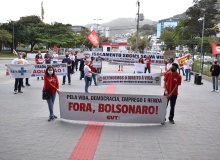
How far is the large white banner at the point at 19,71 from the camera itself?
1116cm

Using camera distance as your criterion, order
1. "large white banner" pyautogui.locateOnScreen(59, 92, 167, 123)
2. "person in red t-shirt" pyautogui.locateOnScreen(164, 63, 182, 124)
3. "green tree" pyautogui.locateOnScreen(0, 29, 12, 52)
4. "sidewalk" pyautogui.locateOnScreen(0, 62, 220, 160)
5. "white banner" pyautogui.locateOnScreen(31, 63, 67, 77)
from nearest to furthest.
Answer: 1. "sidewalk" pyautogui.locateOnScreen(0, 62, 220, 160)
2. "large white banner" pyautogui.locateOnScreen(59, 92, 167, 123)
3. "person in red t-shirt" pyautogui.locateOnScreen(164, 63, 182, 124)
4. "white banner" pyautogui.locateOnScreen(31, 63, 67, 77)
5. "green tree" pyautogui.locateOnScreen(0, 29, 12, 52)

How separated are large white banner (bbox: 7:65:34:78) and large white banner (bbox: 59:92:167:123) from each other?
227 inches

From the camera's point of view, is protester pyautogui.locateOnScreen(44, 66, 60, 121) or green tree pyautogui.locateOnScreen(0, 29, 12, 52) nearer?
A: protester pyautogui.locateOnScreen(44, 66, 60, 121)

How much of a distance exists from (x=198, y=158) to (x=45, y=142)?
11.2ft

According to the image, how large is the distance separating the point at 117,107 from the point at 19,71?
7.12m

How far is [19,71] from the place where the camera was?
11328 mm

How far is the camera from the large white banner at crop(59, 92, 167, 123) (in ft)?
20.3

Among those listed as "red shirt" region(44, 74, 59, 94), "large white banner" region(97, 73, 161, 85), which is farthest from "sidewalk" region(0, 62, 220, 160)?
"large white banner" region(97, 73, 161, 85)

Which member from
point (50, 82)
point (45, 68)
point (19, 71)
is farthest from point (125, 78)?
point (19, 71)

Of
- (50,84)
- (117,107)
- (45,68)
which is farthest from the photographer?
(45,68)

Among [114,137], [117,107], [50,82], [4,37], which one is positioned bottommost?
[114,137]

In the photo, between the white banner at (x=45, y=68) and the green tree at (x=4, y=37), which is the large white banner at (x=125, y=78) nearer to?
the white banner at (x=45, y=68)

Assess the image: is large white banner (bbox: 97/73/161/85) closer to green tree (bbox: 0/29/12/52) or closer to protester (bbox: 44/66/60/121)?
protester (bbox: 44/66/60/121)

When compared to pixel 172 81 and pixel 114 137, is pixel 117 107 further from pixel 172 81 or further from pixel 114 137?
pixel 172 81
